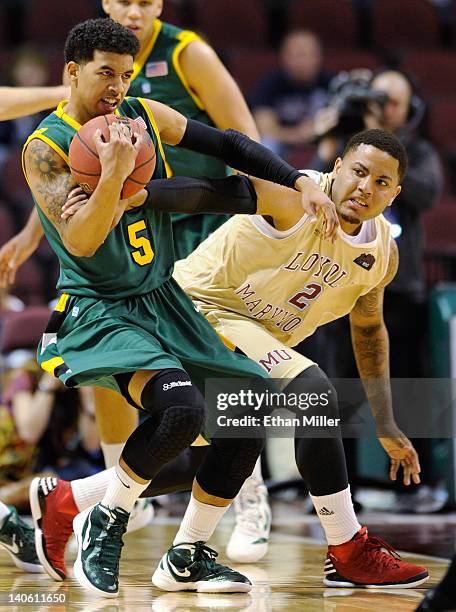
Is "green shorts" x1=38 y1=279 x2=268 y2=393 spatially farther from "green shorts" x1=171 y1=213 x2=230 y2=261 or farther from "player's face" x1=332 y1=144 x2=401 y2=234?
"green shorts" x1=171 y1=213 x2=230 y2=261

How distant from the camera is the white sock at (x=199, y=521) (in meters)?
3.68

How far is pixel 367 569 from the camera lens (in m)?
3.72

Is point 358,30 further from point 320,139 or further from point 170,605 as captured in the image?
point 170,605

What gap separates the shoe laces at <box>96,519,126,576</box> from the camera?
3424 millimetres

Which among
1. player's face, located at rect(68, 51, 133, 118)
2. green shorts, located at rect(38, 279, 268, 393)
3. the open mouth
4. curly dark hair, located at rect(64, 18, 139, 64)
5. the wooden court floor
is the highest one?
the open mouth

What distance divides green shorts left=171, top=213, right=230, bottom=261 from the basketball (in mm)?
1404

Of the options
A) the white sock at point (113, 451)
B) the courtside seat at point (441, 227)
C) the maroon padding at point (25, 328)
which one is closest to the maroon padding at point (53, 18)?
the courtside seat at point (441, 227)

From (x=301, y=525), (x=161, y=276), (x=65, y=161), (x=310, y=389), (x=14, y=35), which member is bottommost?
(x=301, y=525)

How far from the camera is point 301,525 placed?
595 cm

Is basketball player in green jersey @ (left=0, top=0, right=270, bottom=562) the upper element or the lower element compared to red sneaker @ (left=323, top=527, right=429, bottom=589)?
upper

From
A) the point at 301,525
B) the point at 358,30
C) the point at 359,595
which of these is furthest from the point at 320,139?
the point at 358,30

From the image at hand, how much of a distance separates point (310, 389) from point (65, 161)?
43.3 inches

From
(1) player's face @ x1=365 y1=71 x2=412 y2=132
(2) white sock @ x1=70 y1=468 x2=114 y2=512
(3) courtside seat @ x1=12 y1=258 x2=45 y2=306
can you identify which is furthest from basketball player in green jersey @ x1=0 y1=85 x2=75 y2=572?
(3) courtside seat @ x1=12 y1=258 x2=45 y2=306

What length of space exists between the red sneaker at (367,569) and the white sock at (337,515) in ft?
0.08
